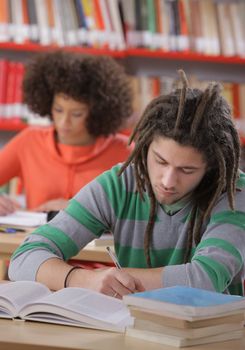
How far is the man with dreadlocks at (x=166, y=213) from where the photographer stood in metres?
1.90

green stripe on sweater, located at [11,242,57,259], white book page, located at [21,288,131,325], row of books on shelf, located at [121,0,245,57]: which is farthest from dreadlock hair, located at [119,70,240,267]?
row of books on shelf, located at [121,0,245,57]

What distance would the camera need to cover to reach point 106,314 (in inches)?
63.4

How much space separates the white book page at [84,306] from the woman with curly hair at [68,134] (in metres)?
1.72

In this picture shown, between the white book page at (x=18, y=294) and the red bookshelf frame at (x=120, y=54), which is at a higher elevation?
the red bookshelf frame at (x=120, y=54)

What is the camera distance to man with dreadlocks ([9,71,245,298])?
190cm

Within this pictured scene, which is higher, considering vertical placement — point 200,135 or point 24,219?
point 200,135

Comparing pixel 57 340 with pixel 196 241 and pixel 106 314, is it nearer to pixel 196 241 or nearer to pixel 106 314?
pixel 106 314

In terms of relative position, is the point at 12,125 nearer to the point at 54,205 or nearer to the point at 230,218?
the point at 54,205

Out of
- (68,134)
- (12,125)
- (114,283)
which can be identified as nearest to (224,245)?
(114,283)

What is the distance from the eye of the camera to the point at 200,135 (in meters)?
1.92

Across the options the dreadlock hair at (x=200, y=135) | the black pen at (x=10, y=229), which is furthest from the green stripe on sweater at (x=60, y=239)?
the black pen at (x=10, y=229)

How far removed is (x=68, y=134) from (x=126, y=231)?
1.38 metres

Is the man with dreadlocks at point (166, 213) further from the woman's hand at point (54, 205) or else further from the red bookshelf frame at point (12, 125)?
the red bookshelf frame at point (12, 125)

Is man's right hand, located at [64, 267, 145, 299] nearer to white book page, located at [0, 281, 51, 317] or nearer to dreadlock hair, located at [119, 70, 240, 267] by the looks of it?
white book page, located at [0, 281, 51, 317]
